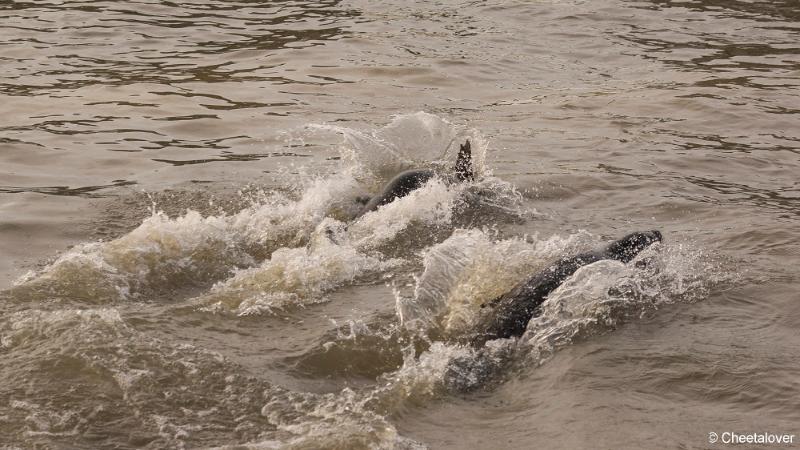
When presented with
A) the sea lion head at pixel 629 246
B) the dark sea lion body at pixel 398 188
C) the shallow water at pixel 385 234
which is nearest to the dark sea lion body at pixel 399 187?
the dark sea lion body at pixel 398 188

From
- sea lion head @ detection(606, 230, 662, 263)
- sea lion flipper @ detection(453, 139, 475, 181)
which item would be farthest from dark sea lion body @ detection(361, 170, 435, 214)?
sea lion head @ detection(606, 230, 662, 263)

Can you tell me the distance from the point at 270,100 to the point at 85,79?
239 centimetres

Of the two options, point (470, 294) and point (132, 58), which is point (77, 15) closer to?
point (132, 58)

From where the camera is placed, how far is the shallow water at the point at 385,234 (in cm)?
516

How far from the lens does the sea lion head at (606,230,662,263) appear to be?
250 inches

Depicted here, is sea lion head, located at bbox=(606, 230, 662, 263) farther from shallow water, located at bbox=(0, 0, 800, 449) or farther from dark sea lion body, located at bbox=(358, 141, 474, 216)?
dark sea lion body, located at bbox=(358, 141, 474, 216)

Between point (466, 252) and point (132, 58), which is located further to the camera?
point (132, 58)

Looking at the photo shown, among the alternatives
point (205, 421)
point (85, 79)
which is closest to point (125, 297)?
point (205, 421)

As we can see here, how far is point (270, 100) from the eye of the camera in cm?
1227

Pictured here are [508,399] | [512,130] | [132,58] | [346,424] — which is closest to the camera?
[346,424]

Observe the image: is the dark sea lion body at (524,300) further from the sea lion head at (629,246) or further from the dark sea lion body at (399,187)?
the dark sea lion body at (399,187)

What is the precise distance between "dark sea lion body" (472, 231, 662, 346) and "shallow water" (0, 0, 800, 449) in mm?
85

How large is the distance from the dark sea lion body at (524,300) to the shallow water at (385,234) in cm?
8

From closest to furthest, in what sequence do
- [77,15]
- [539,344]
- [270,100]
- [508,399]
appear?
1. [508,399]
2. [539,344]
3. [270,100]
4. [77,15]
